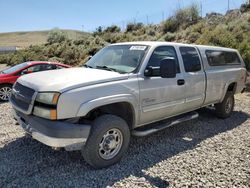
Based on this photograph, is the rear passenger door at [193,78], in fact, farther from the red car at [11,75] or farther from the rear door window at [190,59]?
the red car at [11,75]

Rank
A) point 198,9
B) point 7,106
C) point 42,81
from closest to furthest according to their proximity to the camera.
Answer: point 42,81 → point 7,106 → point 198,9

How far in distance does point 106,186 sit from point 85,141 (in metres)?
0.68

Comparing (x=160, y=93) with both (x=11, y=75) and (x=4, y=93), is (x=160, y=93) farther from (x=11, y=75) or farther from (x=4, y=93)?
(x=4, y=93)

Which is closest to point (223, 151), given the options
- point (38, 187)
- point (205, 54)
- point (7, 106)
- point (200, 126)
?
point (200, 126)

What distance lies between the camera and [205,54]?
600 centimetres

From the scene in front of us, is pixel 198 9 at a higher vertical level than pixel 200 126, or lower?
higher

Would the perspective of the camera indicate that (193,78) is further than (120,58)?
Yes

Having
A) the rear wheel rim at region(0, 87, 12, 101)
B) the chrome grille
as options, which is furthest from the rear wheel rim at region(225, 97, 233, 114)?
the rear wheel rim at region(0, 87, 12, 101)

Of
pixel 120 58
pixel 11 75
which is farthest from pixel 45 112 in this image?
pixel 11 75

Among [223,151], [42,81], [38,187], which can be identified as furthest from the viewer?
[223,151]

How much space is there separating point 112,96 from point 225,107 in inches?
155

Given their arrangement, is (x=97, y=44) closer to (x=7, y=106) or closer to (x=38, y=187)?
(x=7, y=106)

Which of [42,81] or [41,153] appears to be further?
[41,153]

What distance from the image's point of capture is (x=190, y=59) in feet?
18.2
